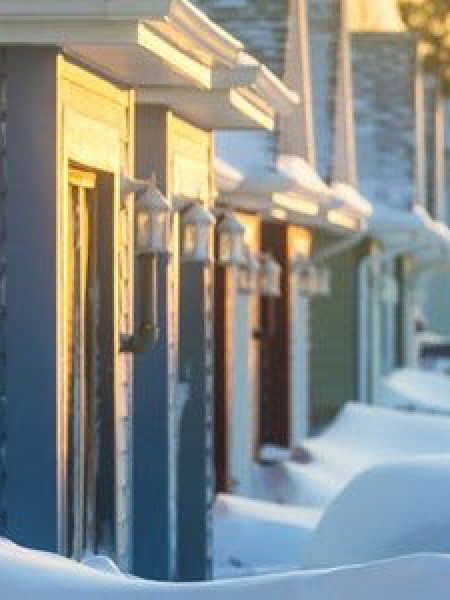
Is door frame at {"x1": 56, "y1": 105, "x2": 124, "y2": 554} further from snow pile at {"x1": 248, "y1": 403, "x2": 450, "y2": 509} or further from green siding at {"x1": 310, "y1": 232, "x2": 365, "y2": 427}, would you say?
green siding at {"x1": 310, "y1": 232, "x2": 365, "y2": 427}

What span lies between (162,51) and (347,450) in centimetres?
1301

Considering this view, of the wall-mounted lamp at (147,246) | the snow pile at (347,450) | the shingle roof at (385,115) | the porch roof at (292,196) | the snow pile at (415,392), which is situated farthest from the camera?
the shingle roof at (385,115)

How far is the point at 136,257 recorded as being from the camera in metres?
9.98

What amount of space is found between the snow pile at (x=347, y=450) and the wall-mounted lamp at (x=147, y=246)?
6604 mm

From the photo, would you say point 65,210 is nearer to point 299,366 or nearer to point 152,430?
point 152,430

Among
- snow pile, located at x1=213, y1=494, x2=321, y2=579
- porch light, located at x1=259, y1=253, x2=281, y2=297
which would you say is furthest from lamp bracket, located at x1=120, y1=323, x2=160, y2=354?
porch light, located at x1=259, y1=253, x2=281, y2=297

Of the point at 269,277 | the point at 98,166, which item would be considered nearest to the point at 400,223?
the point at 269,277

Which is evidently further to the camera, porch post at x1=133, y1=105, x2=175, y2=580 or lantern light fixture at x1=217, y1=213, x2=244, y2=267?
lantern light fixture at x1=217, y1=213, x2=244, y2=267

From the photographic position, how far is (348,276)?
83.5ft

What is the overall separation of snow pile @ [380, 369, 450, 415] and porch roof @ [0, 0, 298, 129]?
14537 mm

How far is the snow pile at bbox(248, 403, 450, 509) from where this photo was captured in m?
17.6

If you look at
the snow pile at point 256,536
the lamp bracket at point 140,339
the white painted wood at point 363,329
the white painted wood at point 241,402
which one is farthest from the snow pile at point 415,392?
the lamp bracket at point 140,339

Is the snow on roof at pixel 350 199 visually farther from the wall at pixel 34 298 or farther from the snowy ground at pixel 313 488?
the wall at pixel 34 298

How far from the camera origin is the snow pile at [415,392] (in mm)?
26545
